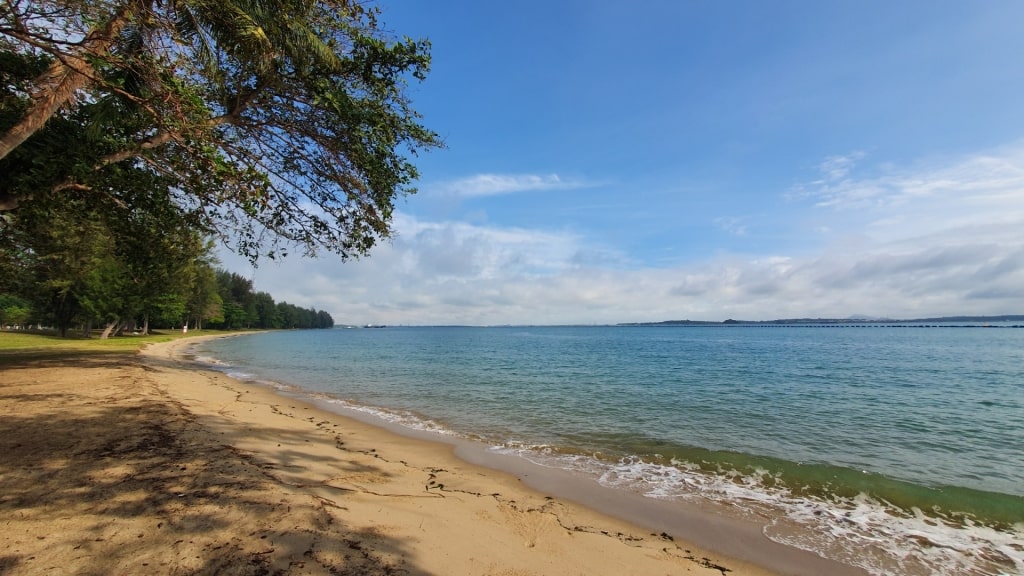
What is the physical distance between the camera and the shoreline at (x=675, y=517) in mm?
5406

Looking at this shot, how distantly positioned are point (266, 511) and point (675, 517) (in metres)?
5.55

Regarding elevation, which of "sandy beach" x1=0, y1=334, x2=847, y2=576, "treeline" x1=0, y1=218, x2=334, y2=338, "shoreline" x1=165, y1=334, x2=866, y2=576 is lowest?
"shoreline" x1=165, y1=334, x2=866, y2=576

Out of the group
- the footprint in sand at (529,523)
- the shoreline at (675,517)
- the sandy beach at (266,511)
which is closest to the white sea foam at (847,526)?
the shoreline at (675,517)

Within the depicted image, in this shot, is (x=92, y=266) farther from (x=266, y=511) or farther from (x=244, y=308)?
(x=244, y=308)

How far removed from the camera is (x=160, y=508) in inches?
175

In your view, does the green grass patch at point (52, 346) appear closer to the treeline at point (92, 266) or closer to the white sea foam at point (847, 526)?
the treeline at point (92, 266)

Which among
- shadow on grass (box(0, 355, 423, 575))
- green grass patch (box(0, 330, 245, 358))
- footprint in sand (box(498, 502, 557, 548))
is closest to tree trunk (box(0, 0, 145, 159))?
shadow on grass (box(0, 355, 423, 575))

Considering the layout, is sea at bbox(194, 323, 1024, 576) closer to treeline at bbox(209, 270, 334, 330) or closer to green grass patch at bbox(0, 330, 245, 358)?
green grass patch at bbox(0, 330, 245, 358)

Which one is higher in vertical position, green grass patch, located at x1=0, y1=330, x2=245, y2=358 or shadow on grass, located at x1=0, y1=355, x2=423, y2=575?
green grass patch, located at x1=0, y1=330, x2=245, y2=358

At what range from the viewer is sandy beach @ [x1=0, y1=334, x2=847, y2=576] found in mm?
3721

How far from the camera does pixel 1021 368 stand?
32188 mm

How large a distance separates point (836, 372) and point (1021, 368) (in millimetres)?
16239

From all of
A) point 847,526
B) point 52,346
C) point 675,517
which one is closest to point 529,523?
point 675,517

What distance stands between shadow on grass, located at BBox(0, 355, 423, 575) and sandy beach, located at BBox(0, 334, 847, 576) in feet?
0.05
